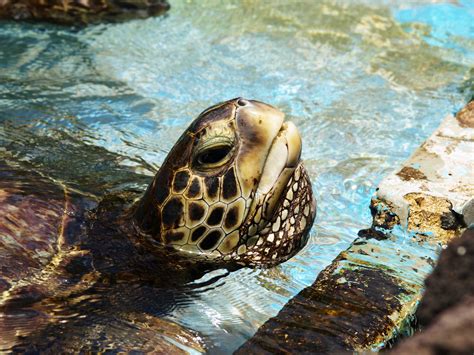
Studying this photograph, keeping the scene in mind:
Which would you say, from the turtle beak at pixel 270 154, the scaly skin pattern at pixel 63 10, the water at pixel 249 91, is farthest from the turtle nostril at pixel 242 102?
the scaly skin pattern at pixel 63 10

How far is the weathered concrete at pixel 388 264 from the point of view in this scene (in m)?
2.57

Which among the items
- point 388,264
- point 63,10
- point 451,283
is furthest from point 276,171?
point 63,10

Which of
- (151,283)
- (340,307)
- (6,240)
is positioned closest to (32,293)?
(6,240)

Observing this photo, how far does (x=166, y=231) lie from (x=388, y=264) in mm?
966

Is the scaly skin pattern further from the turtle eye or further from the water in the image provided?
the turtle eye

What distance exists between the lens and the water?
345cm

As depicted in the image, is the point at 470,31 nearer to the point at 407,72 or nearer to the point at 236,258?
the point at 407,72

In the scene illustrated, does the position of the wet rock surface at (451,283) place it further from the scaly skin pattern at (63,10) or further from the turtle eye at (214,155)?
the scaly skin pattern at (63,10)

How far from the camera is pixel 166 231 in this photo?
298 cm

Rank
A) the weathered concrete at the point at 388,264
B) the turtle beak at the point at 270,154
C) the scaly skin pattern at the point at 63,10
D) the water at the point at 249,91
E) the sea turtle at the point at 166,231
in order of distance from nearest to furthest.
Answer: the weathered concrete at the point at 388,264, the sea turtle at the point at 166,231, the turtle beak at the point at 270,154, the water at the point at 249,91, the scaly skin pattern at the point at 63,10

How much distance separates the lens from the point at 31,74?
5422 millimetres

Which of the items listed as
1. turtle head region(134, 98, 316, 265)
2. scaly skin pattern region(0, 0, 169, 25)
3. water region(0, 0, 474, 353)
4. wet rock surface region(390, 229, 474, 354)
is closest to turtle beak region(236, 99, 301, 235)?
turtle head region(134, 98, 316, 265)

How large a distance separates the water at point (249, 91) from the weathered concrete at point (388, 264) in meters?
0.16

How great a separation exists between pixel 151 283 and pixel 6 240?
61cm
